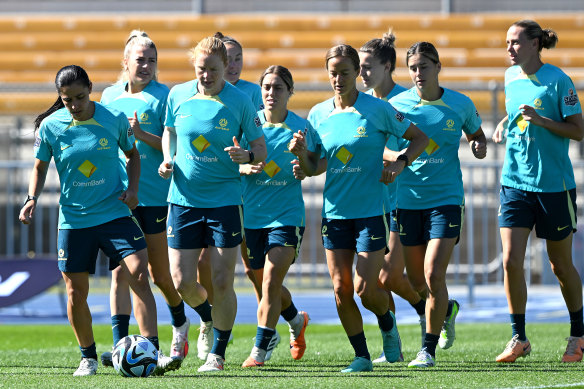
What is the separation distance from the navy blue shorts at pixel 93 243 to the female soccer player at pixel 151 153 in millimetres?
1081

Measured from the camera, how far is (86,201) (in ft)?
21.1

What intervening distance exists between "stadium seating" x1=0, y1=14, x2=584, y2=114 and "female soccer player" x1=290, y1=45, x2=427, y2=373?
40.6ft

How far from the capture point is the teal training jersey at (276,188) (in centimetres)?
700

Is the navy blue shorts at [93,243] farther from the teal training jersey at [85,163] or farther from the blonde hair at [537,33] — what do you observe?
the blonde hair at [537,33]

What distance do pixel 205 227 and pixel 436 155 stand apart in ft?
5.73

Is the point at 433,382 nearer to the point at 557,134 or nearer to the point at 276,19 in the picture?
the point at 557,134

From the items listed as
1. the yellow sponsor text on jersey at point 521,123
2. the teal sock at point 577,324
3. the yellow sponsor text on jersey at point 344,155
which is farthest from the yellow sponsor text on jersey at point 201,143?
the teal sock at point 577,324

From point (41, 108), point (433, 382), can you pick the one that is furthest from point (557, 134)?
point (41, 108)

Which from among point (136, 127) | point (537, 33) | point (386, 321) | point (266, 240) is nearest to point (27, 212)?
point (136, 127)

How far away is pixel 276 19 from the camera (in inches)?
813

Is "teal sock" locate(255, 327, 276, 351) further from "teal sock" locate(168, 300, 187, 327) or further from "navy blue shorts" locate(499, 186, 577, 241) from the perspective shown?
"navy blue shorts" locate(499, 186, 577, 241)

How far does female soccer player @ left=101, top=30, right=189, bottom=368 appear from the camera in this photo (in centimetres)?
747

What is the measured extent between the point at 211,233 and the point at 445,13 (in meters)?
14.8

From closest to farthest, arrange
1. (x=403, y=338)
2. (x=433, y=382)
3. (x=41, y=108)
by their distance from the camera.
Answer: (x=433, y=382), (x=403, y=338), (x=41, y=108)
